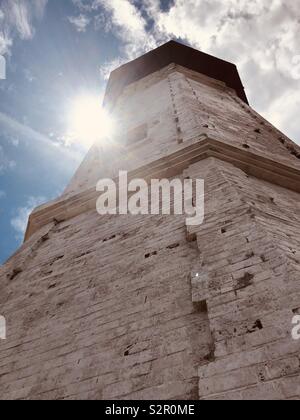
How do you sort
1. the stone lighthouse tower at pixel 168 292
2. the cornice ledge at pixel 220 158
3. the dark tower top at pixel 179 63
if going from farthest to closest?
the dark tower top at pixel 179 63 < the cornice ledge at pixel 220 158 < the stone lighthouse tower at pixel 168 292

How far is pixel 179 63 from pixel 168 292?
12.2m

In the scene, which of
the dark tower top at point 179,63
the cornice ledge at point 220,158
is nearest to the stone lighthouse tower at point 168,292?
the cornice ledge at point 220,158

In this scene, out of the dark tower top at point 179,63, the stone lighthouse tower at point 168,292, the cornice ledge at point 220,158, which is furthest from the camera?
the dark tower top at point 179,63

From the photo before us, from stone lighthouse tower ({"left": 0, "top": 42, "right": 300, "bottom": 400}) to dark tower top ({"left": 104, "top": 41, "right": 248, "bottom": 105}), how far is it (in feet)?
28.4

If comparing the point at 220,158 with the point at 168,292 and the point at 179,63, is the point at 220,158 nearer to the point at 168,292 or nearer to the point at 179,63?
the point at 168,292

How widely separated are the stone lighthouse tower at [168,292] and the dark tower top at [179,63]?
8665 mm

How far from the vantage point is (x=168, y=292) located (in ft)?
9.89

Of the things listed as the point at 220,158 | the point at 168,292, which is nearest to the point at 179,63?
the point at 220,158

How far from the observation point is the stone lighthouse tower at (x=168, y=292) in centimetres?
217

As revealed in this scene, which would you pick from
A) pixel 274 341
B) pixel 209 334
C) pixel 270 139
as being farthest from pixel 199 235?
pixel 270 139

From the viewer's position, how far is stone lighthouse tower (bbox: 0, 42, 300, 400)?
2172 mm

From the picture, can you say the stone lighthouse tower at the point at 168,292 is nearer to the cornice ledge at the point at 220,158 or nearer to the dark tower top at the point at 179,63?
the cornice ledge at the point at 220,158

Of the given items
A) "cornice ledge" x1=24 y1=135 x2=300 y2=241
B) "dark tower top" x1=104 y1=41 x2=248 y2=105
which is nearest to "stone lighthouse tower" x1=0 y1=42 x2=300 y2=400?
"cornice ledge" x1=24 y1=135 x2=300 y2=241

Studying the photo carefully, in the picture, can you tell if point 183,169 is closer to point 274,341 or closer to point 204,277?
point 204,277
